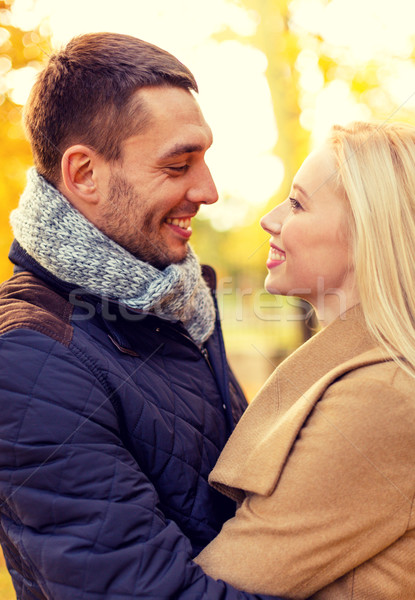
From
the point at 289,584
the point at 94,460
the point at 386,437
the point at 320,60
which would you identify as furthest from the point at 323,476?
the point at 320,60

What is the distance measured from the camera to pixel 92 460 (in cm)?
150

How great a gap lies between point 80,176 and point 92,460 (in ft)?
3.38

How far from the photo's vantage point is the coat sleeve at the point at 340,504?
5.02 ft

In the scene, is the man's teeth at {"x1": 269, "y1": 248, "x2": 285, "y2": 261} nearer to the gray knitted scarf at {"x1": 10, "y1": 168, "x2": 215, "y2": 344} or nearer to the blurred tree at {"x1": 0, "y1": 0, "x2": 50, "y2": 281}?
the gray knitted scarf at {"x1": 10, "y1": 168, "x2": 215, "y2": 344}

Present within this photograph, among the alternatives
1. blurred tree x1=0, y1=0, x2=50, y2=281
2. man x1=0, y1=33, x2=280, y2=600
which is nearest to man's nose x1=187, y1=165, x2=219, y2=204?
man x1=0, y1=33, x2=280, y2=600

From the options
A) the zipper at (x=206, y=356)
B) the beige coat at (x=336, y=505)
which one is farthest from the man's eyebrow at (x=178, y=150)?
the beige coat at (x=336, y=505)

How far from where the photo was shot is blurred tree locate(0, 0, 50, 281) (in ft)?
12.6

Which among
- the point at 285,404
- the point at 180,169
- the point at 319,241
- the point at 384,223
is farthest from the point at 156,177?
the point at 285,404

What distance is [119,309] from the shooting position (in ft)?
6.29

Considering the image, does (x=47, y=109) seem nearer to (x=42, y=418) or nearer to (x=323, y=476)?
(x=42, y=418)

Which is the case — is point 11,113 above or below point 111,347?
above

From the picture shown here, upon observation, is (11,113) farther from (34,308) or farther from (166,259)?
(34,308)

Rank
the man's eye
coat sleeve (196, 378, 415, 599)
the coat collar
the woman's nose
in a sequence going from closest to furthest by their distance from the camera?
1. coat sleeve (196, 378, 415, 599)
2. the coat collar
3. the man's eye
4. the woman's nose

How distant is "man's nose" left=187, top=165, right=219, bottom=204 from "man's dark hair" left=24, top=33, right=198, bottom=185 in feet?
1.04
